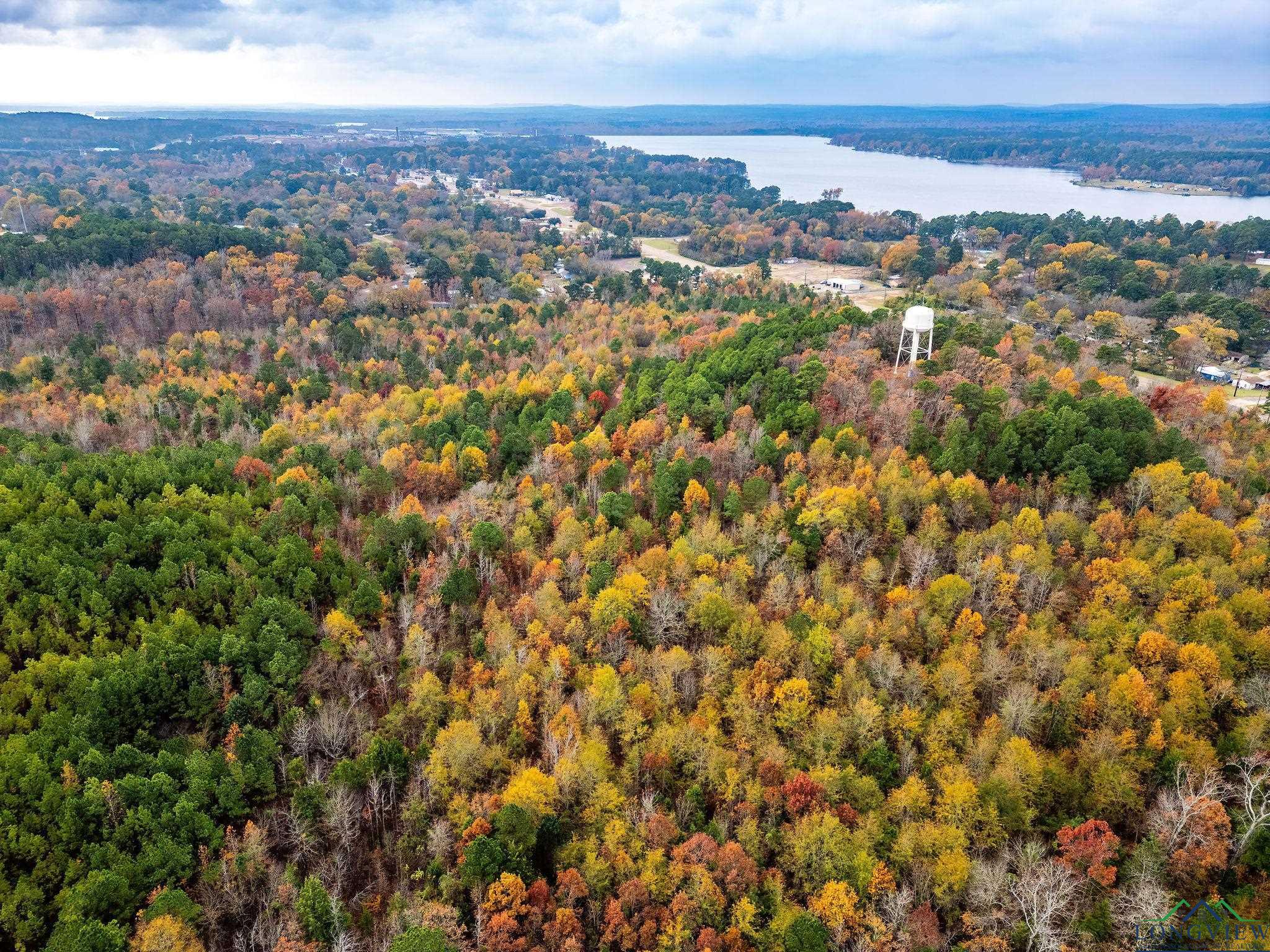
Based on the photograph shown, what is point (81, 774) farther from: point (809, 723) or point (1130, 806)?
point (1130, 806)

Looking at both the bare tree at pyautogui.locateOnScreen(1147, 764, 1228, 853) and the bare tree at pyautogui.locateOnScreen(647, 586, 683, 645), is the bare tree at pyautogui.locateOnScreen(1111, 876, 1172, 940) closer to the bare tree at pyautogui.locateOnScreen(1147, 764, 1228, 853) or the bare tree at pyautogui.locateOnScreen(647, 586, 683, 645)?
the bare tree at pyautogui.locateOnScreen(1147, 764, 1228, 853)

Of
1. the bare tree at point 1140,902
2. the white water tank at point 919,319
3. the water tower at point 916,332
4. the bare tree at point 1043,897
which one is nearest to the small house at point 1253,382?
the water tower at point 916,332

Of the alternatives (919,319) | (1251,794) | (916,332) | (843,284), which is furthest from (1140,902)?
(843,284)

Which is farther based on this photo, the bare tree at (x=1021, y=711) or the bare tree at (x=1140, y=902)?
the bare tree at (x=1021, y=711)

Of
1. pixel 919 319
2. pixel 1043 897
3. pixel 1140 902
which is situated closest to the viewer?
pixel 1140 902

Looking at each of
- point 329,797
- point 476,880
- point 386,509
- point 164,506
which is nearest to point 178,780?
point 329,797

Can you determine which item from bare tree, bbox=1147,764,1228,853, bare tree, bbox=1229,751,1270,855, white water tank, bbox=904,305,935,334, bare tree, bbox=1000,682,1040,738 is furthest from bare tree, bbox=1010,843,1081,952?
white water tank, bbox=904,305,935,334

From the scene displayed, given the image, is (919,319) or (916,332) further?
(916,332)

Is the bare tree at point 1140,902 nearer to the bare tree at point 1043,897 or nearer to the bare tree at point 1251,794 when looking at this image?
the bare tree at point 1043,897

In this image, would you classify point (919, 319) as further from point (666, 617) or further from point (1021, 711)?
point (1021, 711)
